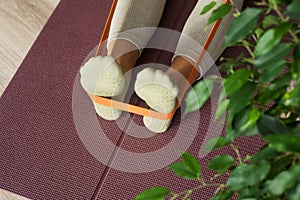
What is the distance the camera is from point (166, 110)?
1.26 metres

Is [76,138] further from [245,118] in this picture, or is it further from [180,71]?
[245,118]

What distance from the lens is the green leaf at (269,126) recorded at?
2.19 feet

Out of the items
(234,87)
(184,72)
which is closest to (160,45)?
(184,72)

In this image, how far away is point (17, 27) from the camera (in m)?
1.70

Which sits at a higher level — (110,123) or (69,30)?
(69,30)

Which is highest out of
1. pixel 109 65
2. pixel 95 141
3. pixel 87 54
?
pixel 109 65

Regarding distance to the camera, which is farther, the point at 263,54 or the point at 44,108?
the point at 44,108

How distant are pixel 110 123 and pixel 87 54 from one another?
247 mm

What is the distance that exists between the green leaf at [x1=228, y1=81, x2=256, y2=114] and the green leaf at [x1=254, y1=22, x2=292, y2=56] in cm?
5

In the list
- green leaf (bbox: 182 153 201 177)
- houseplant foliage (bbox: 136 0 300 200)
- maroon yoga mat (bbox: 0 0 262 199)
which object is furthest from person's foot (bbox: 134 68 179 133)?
houseplant foliage (bbox: 136 0 300 200)

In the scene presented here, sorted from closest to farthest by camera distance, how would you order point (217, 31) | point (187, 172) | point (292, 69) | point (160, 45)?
point (292, 69), point (187, 172), point (217, 31), point (160, 45)

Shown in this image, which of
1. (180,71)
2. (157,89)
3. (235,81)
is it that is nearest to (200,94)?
(235,81)

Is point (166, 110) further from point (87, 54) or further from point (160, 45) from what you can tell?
point (87, 54)

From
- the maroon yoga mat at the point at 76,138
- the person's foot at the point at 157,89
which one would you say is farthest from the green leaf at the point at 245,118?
the maroon yoga mat at the point at 76,138
